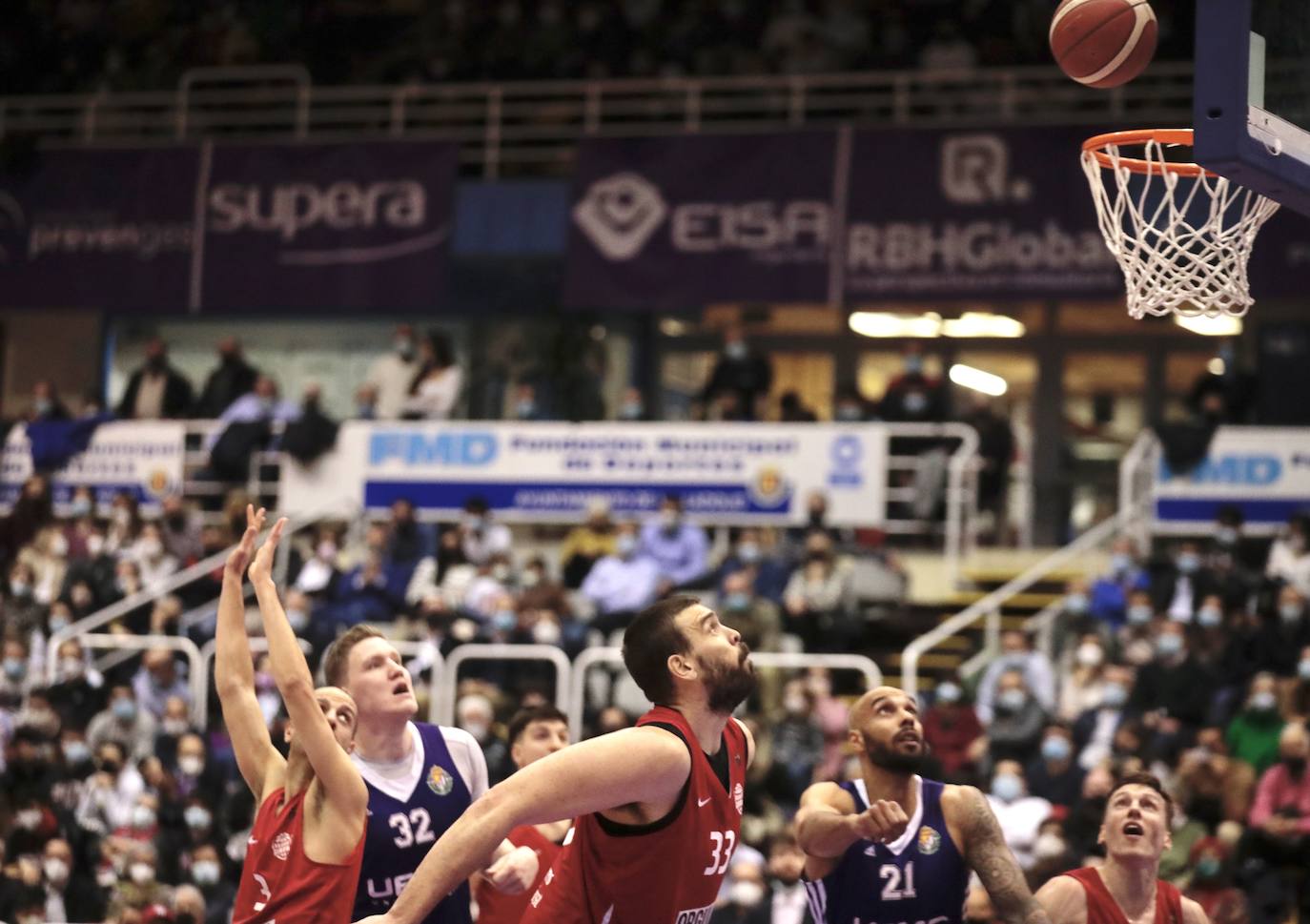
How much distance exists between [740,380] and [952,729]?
6110mm

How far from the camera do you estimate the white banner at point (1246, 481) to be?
656 inches

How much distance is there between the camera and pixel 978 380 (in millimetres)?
21594

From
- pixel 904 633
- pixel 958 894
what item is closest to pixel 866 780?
pixel 958 894

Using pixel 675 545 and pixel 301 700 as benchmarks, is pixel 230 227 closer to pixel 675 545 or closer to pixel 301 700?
pixel 675 545

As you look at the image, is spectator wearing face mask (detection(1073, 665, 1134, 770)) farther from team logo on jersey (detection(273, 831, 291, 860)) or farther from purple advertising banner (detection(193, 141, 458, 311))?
purple advertising banner (detection(193, 141, 458, 311))

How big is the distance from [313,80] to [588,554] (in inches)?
325

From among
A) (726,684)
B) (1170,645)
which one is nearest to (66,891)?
(1170,645)

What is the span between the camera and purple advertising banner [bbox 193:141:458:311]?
66.8 feet

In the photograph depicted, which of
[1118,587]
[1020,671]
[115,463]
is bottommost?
[1020,671]

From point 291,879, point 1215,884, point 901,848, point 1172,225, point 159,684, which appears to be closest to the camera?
point 291,879

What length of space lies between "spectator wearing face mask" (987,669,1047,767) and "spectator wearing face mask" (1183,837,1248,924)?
6.21 ft

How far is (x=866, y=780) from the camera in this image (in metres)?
6.69

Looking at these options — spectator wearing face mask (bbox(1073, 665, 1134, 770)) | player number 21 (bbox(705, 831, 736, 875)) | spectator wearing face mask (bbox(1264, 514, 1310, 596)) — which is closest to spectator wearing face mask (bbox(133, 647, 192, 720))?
spectator wearing face mask (bbox(1073, 665, 1134, 770))

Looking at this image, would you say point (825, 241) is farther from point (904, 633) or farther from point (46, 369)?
point (46, 369)
